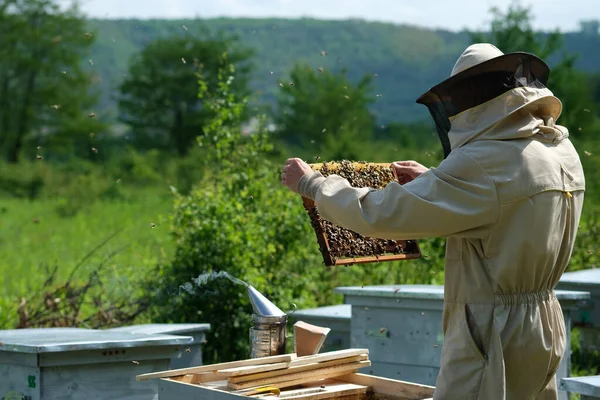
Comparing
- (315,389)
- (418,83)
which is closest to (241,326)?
(315,389)

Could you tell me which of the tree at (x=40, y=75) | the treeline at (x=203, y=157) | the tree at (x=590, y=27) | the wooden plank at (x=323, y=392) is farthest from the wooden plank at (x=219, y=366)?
the tree at (x=590, y=27)

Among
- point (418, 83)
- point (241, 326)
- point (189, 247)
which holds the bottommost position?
point (241, 326)

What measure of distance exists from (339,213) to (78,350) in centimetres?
171

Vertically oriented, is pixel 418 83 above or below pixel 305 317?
above

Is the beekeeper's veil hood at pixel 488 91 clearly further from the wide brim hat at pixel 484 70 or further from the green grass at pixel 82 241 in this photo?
the green grass at pixel 82 241

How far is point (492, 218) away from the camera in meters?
2.94

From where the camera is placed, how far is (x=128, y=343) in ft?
13.9

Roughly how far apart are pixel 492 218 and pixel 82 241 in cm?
1818

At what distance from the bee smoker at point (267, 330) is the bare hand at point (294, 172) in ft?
1.77

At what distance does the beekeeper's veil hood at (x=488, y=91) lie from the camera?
9.84 ft

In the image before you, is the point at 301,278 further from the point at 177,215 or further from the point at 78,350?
the point at 78,350

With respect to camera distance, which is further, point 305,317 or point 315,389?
point 305,317

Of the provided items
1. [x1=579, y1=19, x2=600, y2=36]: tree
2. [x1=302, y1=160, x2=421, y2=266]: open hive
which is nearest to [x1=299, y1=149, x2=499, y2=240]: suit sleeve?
[x1=302, y1=160, x2=421, y2=266]: open hive

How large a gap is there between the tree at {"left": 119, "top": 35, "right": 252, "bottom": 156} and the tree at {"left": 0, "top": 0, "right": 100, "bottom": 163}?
702 centimetres
